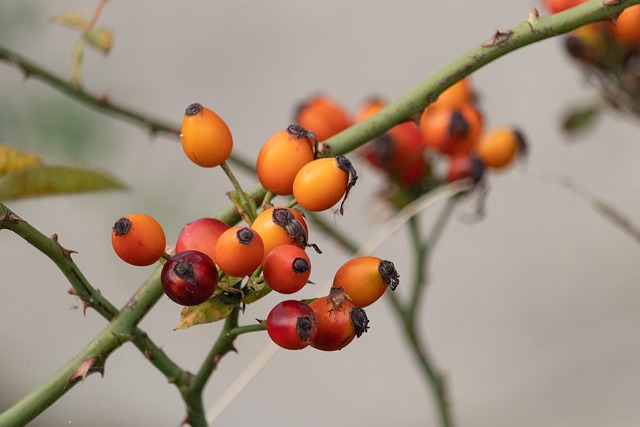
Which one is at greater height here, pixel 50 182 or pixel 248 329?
pixel 50 182

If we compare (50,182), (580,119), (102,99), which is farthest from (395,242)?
(50,182)

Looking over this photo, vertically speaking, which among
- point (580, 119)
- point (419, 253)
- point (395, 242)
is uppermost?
point (395, 242)

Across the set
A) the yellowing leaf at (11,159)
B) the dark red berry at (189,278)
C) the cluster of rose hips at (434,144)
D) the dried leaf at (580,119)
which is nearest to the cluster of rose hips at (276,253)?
the dark red berry at (189,278)

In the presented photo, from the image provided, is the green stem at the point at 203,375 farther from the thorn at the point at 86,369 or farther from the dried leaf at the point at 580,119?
the dried leaf at the point at 580,119

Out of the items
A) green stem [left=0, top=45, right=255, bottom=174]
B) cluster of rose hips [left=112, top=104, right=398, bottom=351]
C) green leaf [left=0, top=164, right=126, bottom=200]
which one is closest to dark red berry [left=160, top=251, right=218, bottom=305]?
cluster of rose hips [left=112, top=104, right=398, bottom=351]

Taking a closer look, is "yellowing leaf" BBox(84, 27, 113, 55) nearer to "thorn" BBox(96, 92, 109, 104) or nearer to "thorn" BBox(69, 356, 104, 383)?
"thorn" BBox(96, 92, 109, 104)

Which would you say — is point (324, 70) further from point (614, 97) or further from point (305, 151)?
point (305, 151)

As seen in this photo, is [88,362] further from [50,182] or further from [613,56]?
[613,56]
